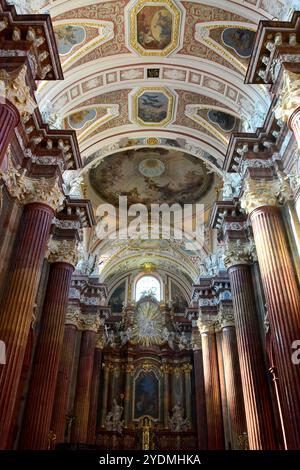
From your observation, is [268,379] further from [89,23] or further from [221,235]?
[89,23]

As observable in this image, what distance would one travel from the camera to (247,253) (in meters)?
12.4

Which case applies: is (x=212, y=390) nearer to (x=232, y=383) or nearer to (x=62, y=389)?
(x=232, y=383)

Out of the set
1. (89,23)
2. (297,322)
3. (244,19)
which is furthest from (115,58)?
(297,322)

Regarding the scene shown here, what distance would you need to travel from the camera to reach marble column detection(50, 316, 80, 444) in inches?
523

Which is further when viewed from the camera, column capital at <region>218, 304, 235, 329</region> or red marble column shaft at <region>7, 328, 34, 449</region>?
column capital at <region>218, 304, 235, 329</region>

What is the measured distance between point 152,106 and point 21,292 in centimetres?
884

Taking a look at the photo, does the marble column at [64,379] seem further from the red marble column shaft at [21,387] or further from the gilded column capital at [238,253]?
the gilded column capital at [238,253]

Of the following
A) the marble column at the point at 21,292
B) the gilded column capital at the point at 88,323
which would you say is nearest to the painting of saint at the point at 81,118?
the marble column at the point at 21,292

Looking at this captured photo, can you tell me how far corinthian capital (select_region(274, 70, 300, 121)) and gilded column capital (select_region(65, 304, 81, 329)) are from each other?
464 inches

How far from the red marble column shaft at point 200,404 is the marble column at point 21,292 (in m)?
13.4

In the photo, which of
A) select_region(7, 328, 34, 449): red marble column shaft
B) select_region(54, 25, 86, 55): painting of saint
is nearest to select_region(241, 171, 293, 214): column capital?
select_region(54, 25, 86, 55): painting of saint

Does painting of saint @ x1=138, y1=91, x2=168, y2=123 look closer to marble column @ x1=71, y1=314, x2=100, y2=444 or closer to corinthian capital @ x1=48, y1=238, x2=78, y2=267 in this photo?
corinthian capital @ x1=48, y1=238, x2=78, y2=267

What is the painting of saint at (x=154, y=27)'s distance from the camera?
11.4m
